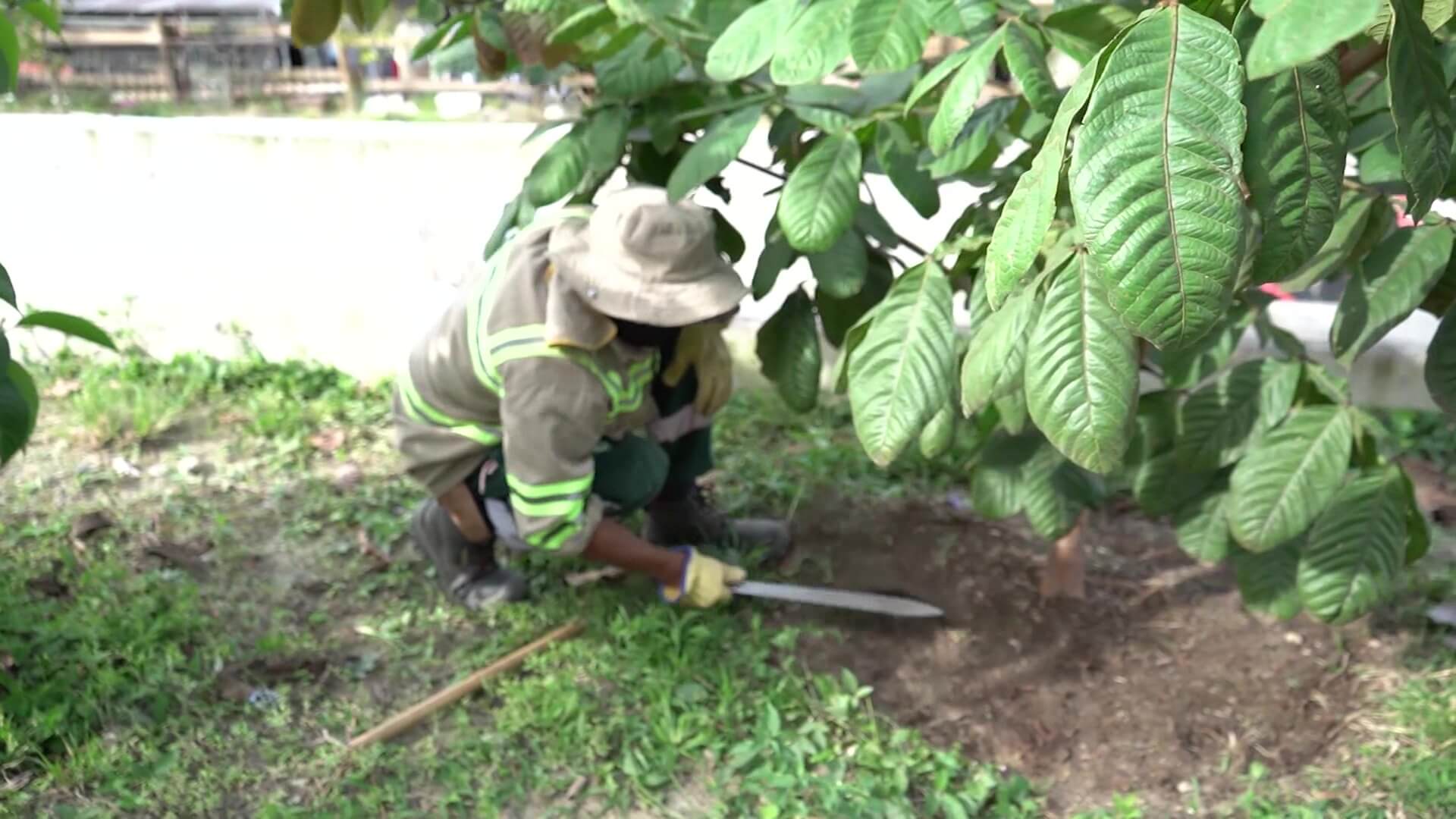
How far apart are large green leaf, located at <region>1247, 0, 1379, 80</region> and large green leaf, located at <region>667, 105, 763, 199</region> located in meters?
1.14

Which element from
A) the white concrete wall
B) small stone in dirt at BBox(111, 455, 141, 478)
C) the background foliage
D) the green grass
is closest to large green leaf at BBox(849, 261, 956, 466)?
the background foliage

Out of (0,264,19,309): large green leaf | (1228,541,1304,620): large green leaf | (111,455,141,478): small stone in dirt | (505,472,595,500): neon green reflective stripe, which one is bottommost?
(111,455,141,478): small stone in dirt

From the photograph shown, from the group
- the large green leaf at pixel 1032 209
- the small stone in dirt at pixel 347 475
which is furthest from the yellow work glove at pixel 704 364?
the large green leaf at pixel 1032 209

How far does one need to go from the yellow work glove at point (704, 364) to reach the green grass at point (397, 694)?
0.45m

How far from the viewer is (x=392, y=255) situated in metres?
3.97

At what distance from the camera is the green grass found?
217 centimetres

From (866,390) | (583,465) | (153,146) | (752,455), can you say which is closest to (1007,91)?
(866,390)

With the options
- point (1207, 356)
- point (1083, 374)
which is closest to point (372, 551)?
point (1207, 356)

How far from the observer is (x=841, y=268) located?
214 cm

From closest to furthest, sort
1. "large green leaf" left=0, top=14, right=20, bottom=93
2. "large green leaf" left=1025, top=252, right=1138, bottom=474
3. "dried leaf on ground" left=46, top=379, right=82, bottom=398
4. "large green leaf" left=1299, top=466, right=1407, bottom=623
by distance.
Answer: "large green leaf" left=1025, top=252, right=1138, bottom=474 < "large green leaf" left=0, top=14, right=20, bottom=93 < "large green leaf" left=1299, top=466, right=1407, bottom=623 < "dried leaf on ground" left=46, top=379, right=82, bottom=398

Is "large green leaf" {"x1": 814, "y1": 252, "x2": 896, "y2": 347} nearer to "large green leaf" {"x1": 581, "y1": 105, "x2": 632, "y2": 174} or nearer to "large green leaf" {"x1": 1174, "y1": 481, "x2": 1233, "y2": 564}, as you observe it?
"large green leaf" {"x1": 581, "y1": 105, "x2": 632, "y2": 174}

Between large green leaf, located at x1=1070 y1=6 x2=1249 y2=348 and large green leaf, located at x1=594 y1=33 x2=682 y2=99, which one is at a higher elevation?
large green leaf, located at x1=1070 y1=6 x2=1249 y2=348

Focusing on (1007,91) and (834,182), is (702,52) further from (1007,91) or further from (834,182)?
(1007,91)

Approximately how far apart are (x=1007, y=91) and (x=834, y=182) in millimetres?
419
